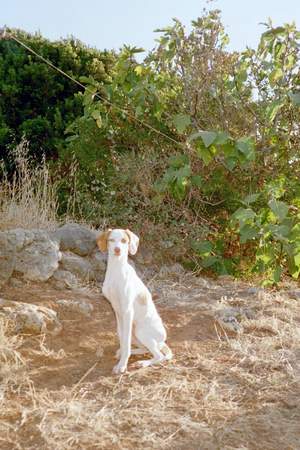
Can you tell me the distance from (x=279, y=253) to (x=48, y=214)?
103 inches

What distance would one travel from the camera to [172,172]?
16.4ft

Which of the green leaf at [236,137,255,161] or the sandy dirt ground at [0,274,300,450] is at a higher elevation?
the green leaf at [236,137,255,161]

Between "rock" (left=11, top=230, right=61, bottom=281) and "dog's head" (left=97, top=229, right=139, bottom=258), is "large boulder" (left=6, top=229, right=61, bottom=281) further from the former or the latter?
"dog's head" (left=97, top=229, right=139, bottom=258)

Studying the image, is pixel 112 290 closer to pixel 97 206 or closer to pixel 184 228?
pixel 184 228

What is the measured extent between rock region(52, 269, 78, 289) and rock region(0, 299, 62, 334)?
0.92 meters

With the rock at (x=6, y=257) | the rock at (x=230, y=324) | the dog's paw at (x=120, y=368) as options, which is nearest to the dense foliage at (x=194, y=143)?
the rock at (x=230, y=324)

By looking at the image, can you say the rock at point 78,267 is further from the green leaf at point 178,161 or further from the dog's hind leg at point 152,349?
the dog's hind leg at point 152,349

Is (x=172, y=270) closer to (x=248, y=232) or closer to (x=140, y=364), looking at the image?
(x=248, y=232)

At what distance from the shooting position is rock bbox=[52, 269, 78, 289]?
15.6 feet

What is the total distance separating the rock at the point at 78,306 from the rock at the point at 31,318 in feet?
0.96

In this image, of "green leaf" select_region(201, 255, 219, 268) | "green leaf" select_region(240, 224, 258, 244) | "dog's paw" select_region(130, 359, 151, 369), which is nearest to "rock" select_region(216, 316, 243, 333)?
"green leaf" select_region(240, 224, 258, 244)

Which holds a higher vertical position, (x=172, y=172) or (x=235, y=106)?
(x=235, y=106)

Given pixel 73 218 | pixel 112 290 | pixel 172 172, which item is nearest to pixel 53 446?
pixel 112 290

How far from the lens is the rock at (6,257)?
454 cm
